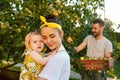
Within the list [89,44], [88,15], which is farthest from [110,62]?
[88,15]

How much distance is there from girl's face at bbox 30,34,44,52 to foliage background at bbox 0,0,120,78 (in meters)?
2.87

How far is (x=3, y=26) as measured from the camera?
6.05 metres

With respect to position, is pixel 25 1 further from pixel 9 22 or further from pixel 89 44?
pixel 89 44

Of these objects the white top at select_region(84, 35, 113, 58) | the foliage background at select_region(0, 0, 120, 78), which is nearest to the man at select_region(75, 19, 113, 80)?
the white top at select_region(84, 35, 113, 58)

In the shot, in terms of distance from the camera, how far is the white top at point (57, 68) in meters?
2.60

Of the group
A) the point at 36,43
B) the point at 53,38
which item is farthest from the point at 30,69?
the point at 53,38

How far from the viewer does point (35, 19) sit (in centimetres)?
651

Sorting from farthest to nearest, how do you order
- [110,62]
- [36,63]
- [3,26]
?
[3,26], [110,62], [36,63]

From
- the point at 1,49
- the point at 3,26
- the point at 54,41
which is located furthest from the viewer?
the point at 1,49

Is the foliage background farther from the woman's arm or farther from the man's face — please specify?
the woman's arm

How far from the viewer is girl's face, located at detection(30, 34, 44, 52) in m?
3.18

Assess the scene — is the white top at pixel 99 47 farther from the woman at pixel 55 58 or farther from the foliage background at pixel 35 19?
the woman at pixel 55 58

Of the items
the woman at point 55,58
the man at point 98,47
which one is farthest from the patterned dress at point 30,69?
the man at point 98,47

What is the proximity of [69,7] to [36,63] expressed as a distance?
434 centimetres
